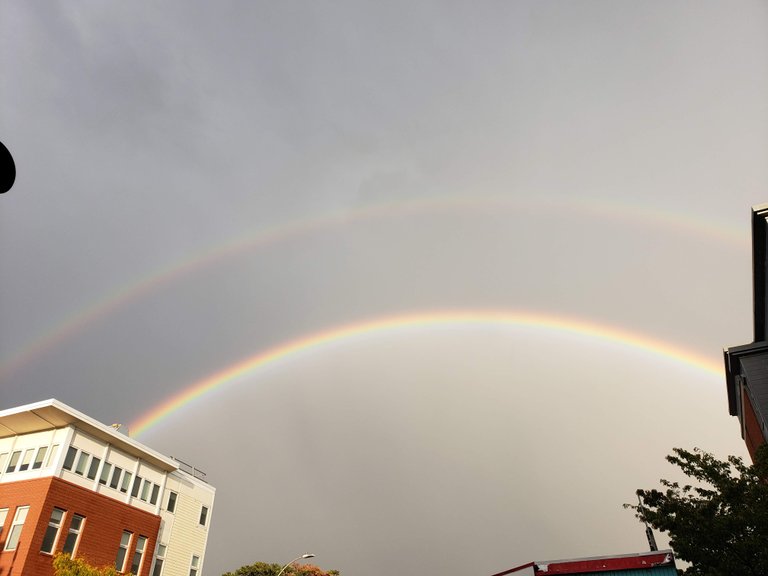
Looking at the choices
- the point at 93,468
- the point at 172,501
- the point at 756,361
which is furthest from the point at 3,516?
the point at 756,361

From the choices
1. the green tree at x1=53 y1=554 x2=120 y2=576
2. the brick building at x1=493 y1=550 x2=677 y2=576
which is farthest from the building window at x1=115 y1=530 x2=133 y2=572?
the brick building at x1=493 y1=550 x2=677 y2=576

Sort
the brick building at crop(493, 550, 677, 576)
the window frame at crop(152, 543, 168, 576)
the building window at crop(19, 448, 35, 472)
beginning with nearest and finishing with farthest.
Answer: the brick building at crop(493, 550, 677, 576) < the building window at crop(19, 448, 35, 472) < the window frame at crop(152, 543, 168, 576)

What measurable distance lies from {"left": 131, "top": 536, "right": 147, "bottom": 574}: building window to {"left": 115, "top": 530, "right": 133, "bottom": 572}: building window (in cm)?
70

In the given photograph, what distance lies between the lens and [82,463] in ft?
117

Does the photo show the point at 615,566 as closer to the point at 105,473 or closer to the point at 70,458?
the point at 70,458

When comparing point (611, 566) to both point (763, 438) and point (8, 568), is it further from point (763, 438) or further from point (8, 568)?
point (763, 438)

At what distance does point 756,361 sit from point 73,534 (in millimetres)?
50748

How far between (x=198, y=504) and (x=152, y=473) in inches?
231

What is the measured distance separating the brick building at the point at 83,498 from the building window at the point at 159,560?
2.6 inches

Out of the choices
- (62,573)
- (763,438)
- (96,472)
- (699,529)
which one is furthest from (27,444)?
(763,438)

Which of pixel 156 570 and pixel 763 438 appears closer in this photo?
pixel 156 570

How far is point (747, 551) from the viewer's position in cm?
2147

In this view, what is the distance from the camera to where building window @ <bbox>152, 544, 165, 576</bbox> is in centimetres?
4018

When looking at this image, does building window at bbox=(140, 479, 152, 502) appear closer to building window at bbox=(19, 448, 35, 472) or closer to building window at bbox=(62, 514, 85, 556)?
building window at bbox=(62, 514, 85, 556)
